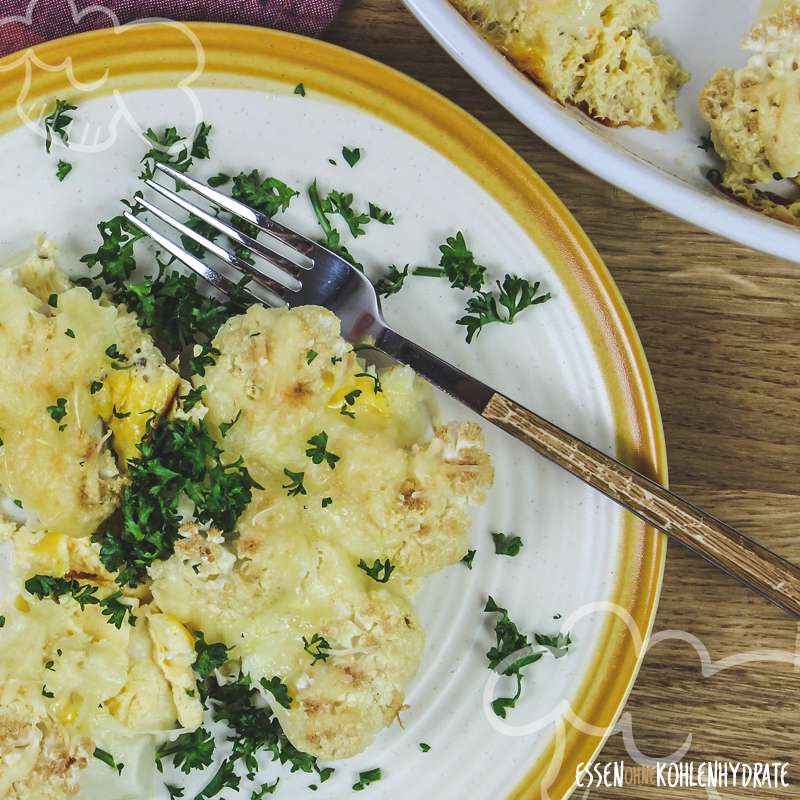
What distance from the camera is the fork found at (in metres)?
1.40

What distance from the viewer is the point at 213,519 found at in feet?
4.21

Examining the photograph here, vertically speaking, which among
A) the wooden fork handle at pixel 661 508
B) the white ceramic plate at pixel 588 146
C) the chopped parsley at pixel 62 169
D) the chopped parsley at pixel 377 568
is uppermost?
the white ceramic plate at pixel 588 146

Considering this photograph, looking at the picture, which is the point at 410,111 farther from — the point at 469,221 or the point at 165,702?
the point at 165,702

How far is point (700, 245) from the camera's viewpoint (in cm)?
155

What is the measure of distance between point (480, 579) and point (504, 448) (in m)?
0.23

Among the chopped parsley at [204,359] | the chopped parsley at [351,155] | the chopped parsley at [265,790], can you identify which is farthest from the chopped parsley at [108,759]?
the chopped parsley at [351,155]

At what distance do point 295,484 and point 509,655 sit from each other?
0.48m

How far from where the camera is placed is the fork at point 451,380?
1.40 metres

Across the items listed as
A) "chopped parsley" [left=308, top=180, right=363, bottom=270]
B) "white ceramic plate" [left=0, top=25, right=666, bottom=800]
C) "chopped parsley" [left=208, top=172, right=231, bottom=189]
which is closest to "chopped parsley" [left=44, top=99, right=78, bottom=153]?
"white ceramic plate" [left=0, top=25, right=666, bottom=800]

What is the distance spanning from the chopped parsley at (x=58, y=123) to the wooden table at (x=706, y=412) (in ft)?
1.52

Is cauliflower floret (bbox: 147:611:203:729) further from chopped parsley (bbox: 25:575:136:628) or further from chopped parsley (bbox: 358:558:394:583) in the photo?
chopped parsley (bbox: 358:558:394:583)

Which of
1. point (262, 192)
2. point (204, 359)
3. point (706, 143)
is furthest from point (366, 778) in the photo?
point (706, 143)

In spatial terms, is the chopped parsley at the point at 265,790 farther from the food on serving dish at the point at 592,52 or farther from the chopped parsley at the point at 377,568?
the food on serving dish at the point at 592,52

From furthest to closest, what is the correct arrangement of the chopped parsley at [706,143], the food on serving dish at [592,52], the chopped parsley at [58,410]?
the chopped parsley at [706,143] → the food on serving dish at [592,52] → the chopped parsley at [58,410]
